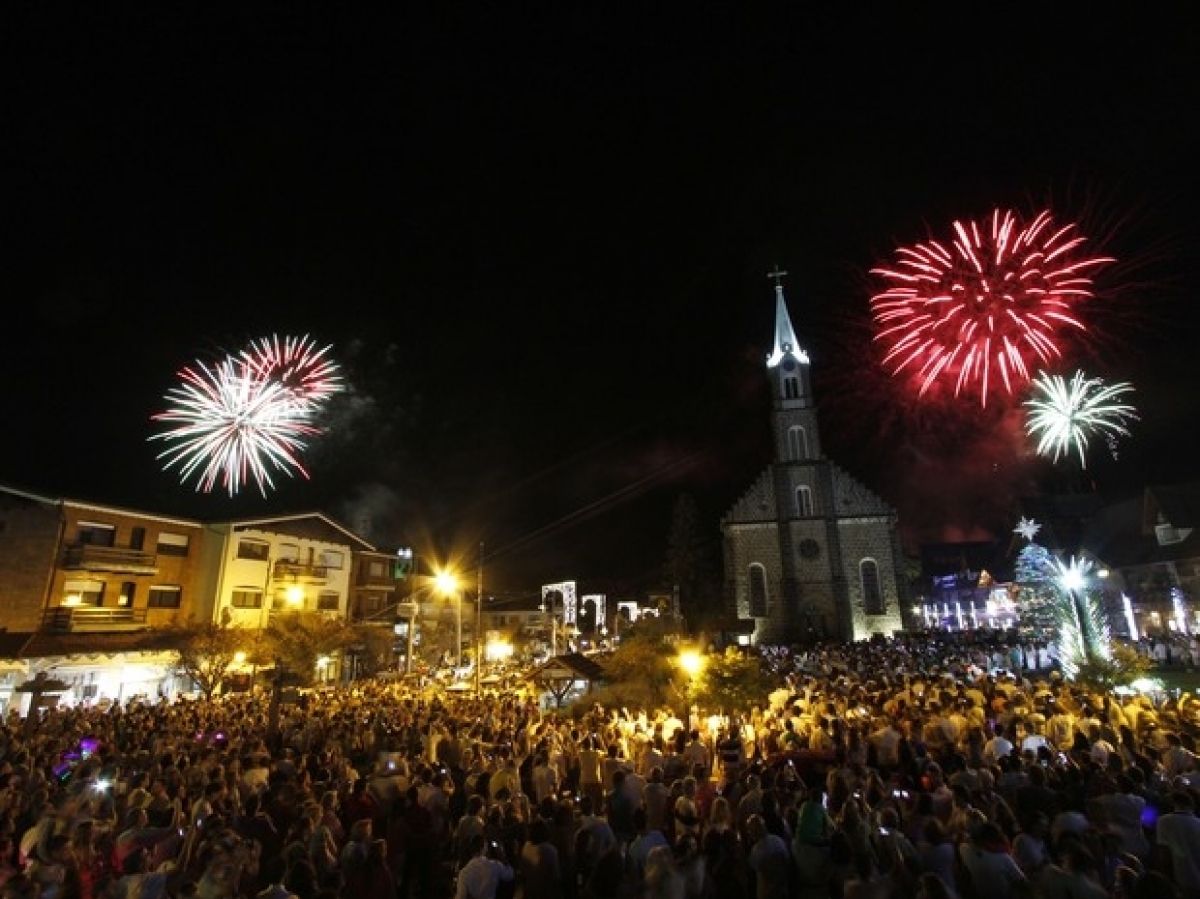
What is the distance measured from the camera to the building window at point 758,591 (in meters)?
49.3

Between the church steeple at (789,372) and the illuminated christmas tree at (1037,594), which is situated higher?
the church steeple at (789,372)

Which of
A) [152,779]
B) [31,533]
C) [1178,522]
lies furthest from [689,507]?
[152,779]

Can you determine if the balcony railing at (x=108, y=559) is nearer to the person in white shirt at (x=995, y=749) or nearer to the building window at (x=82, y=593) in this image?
the building window at (x=82, y=593)

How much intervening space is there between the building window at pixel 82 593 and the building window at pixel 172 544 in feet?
10.6

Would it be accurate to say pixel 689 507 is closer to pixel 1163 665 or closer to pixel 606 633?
pixel 606 633

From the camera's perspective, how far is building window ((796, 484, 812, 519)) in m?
50.6

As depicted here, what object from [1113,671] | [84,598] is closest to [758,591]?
[1113,671]

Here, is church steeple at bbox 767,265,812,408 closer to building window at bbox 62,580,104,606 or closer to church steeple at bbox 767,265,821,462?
church steeple at bbox 767,265,821,462

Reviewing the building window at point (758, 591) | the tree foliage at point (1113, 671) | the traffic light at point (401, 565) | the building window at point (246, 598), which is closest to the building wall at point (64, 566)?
the building window at point (246, 598)

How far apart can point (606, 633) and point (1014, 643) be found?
2907 cm

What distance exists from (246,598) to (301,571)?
3490 millimetres

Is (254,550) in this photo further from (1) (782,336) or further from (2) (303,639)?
(1) (782,336)

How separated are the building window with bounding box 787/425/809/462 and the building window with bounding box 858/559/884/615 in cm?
959

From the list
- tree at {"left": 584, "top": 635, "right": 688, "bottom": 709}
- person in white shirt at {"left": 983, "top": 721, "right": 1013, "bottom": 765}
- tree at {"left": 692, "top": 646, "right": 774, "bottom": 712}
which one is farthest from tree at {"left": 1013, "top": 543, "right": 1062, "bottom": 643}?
person in white shirt at {"left": 983, "top": 721, "right": 1013, "bottom": 765}
